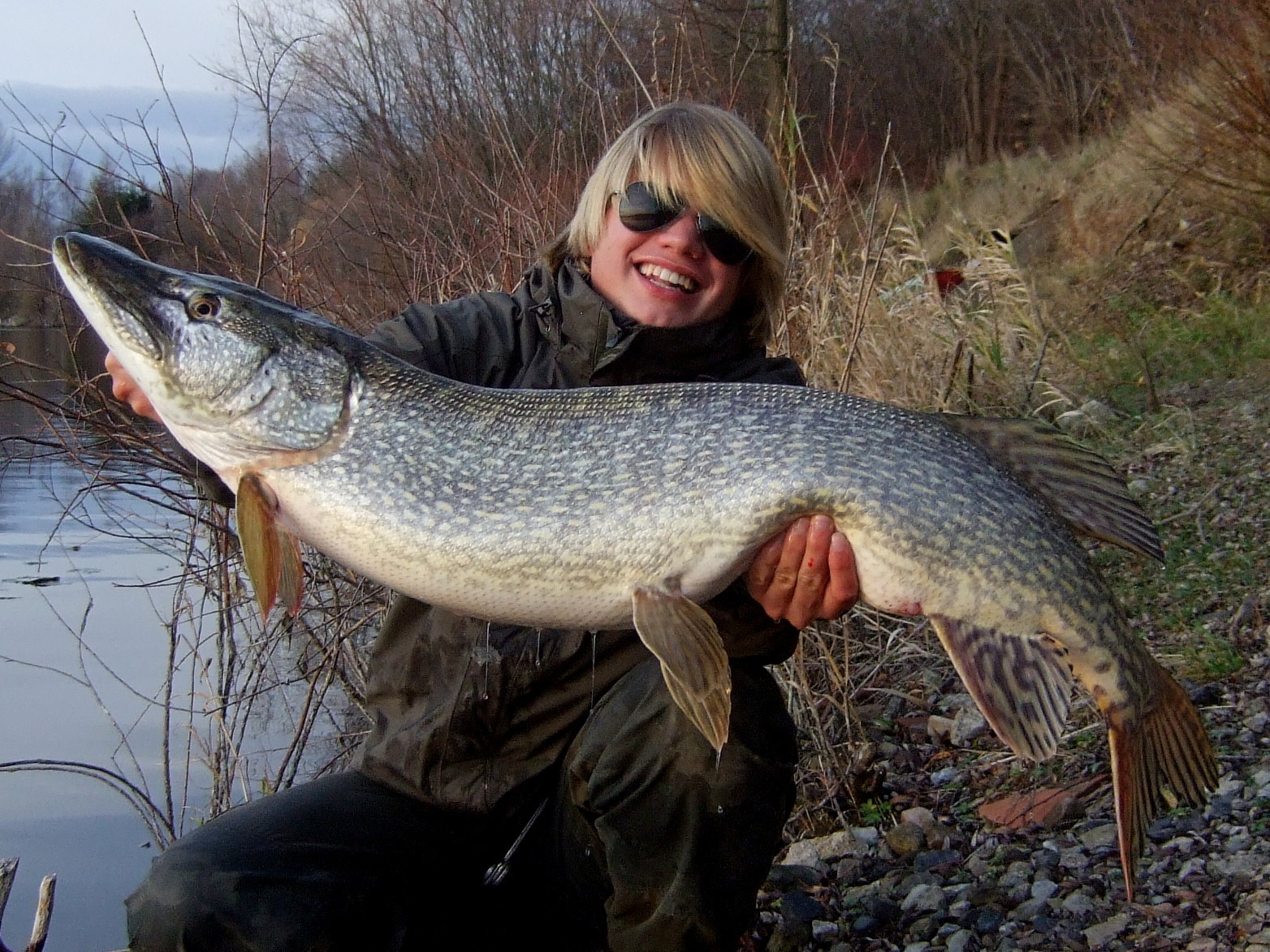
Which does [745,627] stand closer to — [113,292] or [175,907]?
[175,907]

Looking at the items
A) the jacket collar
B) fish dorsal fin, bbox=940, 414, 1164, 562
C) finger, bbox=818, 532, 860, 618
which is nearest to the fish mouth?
the jacket collar

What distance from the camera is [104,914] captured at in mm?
2951

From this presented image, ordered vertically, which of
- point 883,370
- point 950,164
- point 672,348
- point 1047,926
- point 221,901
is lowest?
point 1047,926

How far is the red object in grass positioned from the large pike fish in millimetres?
4266

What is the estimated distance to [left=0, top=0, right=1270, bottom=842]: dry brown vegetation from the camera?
336 centimetres

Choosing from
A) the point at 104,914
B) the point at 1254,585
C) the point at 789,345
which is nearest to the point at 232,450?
the point at 104,914

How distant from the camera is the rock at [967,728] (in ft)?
10.2

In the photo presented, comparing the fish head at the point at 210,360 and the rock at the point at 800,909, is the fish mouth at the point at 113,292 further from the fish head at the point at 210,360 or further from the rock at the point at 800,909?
the rock at the point at 800,909

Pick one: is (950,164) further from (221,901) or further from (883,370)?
(221,901)

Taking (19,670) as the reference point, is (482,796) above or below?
above

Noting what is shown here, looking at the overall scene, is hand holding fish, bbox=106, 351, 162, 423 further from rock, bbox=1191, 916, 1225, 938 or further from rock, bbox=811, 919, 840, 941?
rock, bbox=1191, 916, 1225, 938

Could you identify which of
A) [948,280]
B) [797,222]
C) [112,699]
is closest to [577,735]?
[797,222]

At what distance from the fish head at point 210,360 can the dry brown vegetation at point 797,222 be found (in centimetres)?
105

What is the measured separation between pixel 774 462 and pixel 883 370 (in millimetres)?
3006
